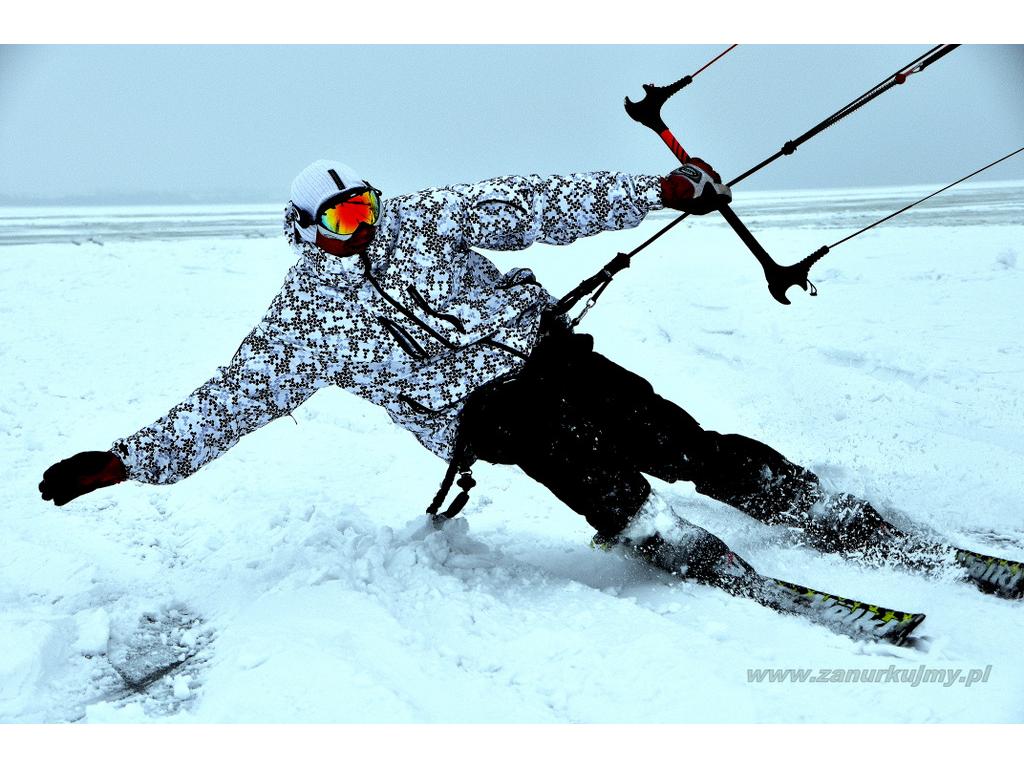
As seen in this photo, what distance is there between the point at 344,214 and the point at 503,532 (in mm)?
1414

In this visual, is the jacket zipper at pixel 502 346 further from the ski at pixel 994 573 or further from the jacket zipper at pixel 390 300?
the ski at pixel 994 573

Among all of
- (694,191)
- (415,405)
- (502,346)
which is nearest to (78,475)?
(415,405)

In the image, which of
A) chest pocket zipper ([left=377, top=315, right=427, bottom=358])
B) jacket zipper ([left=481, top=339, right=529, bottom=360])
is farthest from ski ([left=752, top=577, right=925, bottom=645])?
chest pocket zipper ([left=377, top=315, right=427, bottom=358])

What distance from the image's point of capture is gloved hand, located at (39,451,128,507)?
2.34 meters

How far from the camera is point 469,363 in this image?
2484 mm

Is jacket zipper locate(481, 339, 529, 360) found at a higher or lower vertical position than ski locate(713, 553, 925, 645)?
higher

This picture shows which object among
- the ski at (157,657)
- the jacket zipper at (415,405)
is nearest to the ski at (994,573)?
the jacket zipper at (415,405)

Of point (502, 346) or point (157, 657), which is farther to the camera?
point (502, 346)

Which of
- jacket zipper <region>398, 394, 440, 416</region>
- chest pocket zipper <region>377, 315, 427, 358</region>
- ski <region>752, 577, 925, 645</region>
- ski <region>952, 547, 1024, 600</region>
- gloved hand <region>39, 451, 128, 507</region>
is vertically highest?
gloved hand <region>39, 451, 128, 507</region>

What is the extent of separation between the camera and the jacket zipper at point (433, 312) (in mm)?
2383

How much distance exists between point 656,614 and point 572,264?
5281mm

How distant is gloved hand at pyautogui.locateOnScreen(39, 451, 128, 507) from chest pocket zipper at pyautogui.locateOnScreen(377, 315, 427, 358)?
0.88 m

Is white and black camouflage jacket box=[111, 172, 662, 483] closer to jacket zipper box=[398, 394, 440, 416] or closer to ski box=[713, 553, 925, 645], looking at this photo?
jacket zipper box=[398, 394, 440, 416]

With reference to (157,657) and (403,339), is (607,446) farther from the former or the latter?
(157,657)
